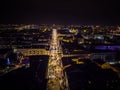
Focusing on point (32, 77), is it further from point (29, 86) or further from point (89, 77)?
point (89, 77)

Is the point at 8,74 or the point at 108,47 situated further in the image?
the point at 108,47

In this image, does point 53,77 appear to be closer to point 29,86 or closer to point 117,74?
point 29,86

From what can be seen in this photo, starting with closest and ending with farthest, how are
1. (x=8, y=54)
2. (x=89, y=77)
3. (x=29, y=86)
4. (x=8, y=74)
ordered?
(x=29, y=86) → (x=89, y=77) → (x=8, y=74) → (x=8, y=54)

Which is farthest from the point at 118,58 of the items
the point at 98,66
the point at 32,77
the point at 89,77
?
the point at 32,77

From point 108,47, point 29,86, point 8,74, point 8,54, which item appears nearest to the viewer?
point 29,86

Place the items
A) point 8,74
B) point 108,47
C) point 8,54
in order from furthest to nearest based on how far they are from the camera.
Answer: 1. point 108,47
2. point 8,54
3. point 8,74

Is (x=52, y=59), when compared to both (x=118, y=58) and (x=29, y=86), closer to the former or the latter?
(x=118, y=58)

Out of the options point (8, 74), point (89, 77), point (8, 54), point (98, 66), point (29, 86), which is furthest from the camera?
point (8, 54)

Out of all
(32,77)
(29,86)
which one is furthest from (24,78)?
(29,86)

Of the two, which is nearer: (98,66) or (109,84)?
(109,84)
